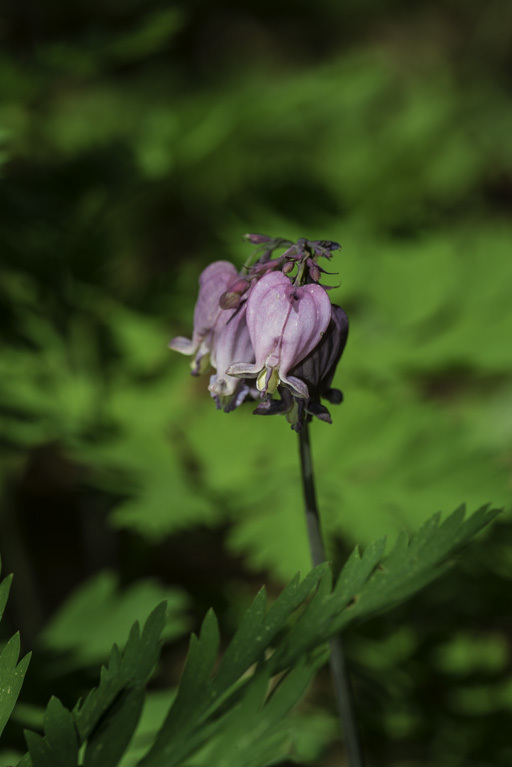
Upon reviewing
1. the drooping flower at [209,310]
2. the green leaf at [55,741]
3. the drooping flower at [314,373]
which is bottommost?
the green leaf at [55,741]

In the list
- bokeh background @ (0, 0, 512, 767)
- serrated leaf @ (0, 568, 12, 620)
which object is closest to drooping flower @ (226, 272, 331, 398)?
serrated leaf @ (0, 568, 12, 620)

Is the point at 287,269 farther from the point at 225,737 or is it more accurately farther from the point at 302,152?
the point at 302,152

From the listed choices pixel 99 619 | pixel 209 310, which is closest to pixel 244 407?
pixel 99 619

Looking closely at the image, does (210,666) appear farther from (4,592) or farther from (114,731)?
(4,592)

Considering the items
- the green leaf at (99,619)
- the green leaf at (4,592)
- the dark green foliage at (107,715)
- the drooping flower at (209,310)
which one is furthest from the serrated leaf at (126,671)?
the green leaf at (99,619)

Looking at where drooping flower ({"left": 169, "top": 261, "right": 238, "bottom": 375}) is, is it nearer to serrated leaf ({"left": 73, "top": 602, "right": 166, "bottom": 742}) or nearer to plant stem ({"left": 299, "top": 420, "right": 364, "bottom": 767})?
plant stem ({"left": 299, "top": 420, "right": 364, "bottom": 767})

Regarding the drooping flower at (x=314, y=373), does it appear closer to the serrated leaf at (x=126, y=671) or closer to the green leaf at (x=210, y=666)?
the green leaf at (x=210, y=666)
